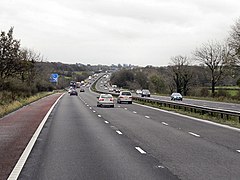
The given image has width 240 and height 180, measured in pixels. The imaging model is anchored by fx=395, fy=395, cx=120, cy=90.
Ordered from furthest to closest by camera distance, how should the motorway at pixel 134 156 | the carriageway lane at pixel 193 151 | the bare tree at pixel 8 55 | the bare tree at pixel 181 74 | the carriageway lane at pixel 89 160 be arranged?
1. the bare tree at pixel 181 74
2. the bare tree at pixel 8 55
3. the carriageway lane at pixel 193 151
4. the motorway at pixel 134 156
5. the carriageway lane at pixel 89 160

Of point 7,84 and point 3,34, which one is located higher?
point 3,34

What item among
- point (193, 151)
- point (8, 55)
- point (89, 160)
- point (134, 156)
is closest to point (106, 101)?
point (8, 55)

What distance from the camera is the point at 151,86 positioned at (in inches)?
5310

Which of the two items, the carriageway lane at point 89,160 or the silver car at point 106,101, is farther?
the silver car at point 106,101

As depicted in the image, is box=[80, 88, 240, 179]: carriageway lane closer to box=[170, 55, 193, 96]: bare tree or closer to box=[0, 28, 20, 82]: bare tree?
box=[0, 28, 20, 82]: bare tree

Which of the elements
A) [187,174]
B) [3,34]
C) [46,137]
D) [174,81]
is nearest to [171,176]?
[187,174]

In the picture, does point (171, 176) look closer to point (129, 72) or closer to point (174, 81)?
point (174, 81)

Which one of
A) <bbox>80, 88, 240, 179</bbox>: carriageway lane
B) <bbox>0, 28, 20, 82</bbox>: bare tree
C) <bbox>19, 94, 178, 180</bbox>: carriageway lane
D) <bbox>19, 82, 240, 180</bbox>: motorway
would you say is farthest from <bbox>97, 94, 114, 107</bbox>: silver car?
<bbox>19, 94, 178, 180</bbox>: carriageway lane

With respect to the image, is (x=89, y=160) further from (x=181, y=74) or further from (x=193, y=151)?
(x=181, y=74)

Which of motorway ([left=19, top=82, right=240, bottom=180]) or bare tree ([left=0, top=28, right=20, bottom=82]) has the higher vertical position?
bare tree ([left=0, top=28, right=20, bottom=82])

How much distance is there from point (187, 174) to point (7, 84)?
39.7 m

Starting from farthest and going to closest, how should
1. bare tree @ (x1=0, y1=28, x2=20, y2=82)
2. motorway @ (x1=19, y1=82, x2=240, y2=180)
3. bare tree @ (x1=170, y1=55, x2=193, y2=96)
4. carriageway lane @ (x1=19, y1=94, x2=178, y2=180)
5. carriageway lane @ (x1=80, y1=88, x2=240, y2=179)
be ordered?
bare tree @ (x1=170, y1=55, x2=193, y2=96)
bare tree @ (x1=0, y1=28, x2=20, y2=82)
carriageway lane @ (x1=80, y1=88, x2=240, y2=179)
motorway @ (x1=19, y1=82, x2=240, y2=180)
carriageway lane @ (x1=19, y1=94, x2=178, y2=180)

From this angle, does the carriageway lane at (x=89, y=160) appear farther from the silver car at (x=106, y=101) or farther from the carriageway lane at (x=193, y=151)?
the silver car at (x=106, y=101)

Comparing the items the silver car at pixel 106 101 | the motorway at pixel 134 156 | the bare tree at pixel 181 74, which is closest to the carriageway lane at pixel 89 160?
the motorway at pixel 134 156
